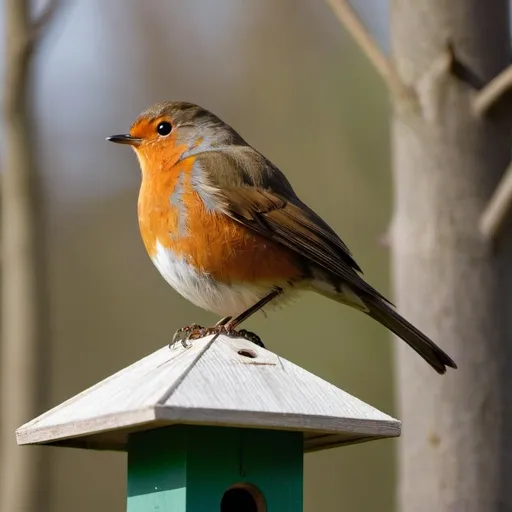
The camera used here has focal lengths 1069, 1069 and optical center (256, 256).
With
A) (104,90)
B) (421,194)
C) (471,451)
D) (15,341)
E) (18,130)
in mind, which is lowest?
(471,451)

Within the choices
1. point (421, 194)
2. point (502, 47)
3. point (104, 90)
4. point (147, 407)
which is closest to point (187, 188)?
point (421, 194)

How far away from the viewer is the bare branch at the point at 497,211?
3281 millimetres

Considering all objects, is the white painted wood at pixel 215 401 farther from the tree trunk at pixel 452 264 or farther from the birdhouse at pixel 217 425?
the tree trunk at pixel 452 264

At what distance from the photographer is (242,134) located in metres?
9.41

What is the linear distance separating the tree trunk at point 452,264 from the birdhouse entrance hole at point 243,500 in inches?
29.4

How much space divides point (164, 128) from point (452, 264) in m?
1.30

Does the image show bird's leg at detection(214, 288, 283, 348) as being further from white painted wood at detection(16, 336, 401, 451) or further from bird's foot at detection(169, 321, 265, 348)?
white painted wood at detection(16, 336, 401, 451)

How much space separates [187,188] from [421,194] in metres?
0.79

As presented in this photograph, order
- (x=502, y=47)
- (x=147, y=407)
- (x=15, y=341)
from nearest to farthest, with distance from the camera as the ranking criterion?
1. (x=147, y=407)
2. (x=502, y=47)
3. (x=15, y=341)

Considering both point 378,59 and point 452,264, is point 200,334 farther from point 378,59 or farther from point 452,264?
point 378,59

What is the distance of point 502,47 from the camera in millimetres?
3562

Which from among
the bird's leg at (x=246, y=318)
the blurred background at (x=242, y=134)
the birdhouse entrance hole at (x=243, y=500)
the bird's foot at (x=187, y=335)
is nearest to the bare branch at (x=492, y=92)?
the bird's leg at (x=246, y=318)

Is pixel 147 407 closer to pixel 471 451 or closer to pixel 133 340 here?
pixel 471 451

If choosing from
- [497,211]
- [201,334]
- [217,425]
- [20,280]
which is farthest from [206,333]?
[20,280]
